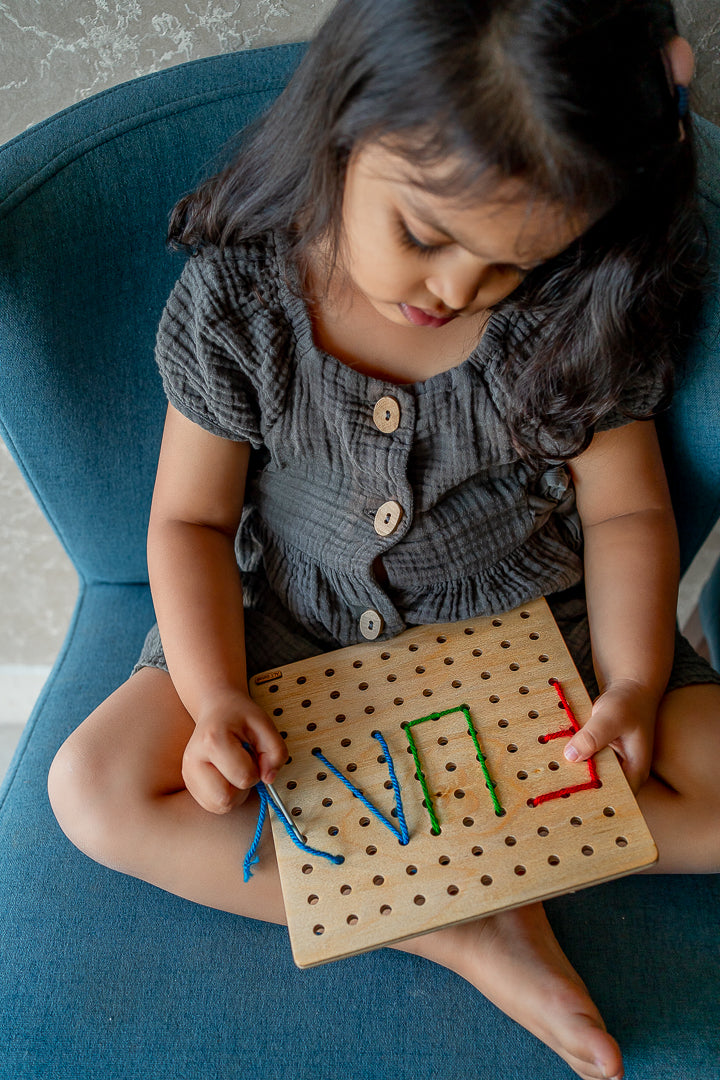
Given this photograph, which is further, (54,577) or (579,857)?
(54,577)

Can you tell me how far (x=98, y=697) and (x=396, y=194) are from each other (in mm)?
577

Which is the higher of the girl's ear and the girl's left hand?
the girl's ear

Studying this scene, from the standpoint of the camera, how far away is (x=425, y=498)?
2.36ft

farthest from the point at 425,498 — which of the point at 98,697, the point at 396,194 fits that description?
the point at 98,697

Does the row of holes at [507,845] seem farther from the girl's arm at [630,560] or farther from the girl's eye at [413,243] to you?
the girl's eye at [413,243]

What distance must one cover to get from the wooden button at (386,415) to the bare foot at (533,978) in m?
0.38

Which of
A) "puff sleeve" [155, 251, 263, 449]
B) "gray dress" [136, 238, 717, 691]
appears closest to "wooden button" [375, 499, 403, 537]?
"gray dress" [136, 238, 717, 691]

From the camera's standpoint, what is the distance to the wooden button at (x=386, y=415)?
2.25 feet

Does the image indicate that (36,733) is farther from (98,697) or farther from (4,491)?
(4,491)

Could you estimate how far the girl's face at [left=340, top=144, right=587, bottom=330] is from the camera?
0.49 metres

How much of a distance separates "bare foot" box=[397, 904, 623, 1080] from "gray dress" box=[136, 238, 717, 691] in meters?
0.24

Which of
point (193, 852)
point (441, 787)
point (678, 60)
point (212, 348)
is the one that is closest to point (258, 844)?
point (193, 852)

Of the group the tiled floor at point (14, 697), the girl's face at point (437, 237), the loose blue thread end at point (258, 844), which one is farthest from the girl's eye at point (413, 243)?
the tiled floor at point (14, 697)

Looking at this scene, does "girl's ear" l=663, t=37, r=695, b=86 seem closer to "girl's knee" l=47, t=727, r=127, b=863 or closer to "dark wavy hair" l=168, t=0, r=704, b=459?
"dark wavy hair" l=168, t=0, r=704, b=459
